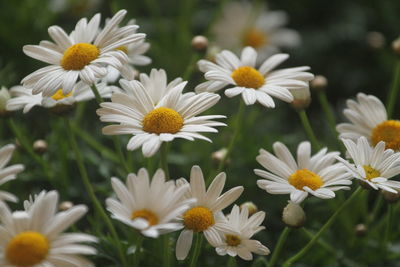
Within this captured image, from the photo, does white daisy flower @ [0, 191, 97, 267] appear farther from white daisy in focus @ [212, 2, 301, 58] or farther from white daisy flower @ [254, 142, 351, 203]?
white daisy in focus @ [212, 2, 301, 58]

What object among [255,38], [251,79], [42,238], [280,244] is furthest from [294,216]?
[255,38]

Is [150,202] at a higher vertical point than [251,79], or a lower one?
lower

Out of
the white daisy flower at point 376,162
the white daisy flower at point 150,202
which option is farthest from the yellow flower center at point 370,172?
the white daisy flower at point 150,202

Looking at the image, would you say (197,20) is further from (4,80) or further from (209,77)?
(209,77)

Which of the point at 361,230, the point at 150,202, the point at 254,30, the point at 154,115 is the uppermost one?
the point at 254,30

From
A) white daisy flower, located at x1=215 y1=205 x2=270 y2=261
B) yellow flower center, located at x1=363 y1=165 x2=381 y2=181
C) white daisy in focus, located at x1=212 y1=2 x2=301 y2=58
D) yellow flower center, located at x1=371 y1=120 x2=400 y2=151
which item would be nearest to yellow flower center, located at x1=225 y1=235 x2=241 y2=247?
white daisy flower, located at x1=215 y1=205 x2=270 y2=261

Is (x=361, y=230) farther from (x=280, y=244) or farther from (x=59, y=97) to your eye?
(x=59, y=97)
